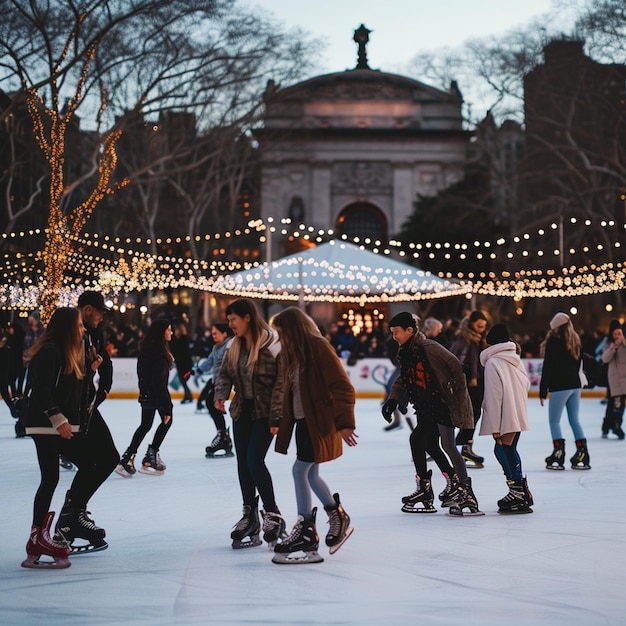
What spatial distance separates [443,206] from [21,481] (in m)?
37.5

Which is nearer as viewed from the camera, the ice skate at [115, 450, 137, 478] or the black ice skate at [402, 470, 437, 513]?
the black ice skate at [402, 470, 437, 513]

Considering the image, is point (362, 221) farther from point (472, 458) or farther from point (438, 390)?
point (438, 390)

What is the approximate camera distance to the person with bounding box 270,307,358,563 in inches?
249

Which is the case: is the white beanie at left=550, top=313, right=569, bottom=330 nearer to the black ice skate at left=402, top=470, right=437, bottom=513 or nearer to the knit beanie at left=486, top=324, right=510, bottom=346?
the knit beanie at left=486, top=324, right=510, bottom=346

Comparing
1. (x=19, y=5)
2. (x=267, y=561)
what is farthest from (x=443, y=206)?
(x=267, y=561)

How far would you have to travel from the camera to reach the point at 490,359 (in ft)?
28.0

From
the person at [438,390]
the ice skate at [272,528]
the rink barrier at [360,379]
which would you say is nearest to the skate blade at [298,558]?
the ice skate at [272,528]

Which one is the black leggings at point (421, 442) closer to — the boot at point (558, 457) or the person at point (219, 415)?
the boot at point (558, 457)

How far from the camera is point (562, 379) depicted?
36.6 feet

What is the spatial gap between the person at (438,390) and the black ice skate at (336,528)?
155 centimetres

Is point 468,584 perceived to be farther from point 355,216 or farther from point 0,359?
point 355,216

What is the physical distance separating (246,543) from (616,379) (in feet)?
29.4

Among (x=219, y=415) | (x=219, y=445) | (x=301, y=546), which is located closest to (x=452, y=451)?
(x=301, y=546)

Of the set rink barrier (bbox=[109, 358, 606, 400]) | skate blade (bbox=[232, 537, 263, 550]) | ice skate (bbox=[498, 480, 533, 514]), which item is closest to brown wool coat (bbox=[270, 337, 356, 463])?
skate blade (bbox=[232, 537, 263, 550])
